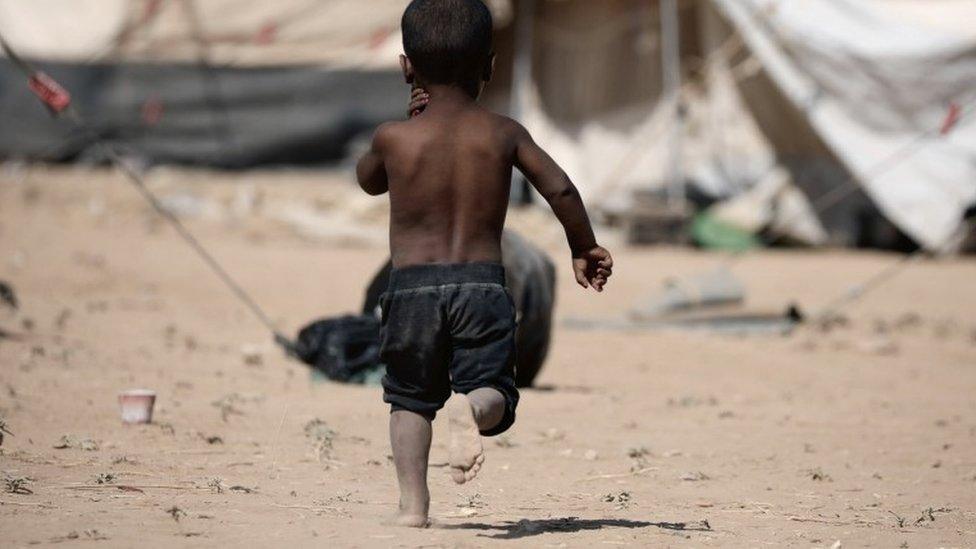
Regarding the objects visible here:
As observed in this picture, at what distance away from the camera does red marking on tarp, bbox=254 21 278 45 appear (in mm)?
16188

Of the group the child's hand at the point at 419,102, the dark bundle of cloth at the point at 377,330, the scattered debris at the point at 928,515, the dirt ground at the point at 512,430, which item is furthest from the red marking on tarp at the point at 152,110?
the child's hand at the point at 419,102

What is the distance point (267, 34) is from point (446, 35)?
501 inches

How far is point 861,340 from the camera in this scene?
9516 mm

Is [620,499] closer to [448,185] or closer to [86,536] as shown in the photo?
[448,185]

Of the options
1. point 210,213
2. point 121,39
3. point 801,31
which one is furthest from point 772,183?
point 121,39

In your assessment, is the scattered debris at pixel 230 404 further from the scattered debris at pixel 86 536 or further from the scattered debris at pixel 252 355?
the scattered debris at pixel 86 536

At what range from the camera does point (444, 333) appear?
3.75m

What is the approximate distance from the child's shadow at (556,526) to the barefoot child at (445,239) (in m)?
0.18

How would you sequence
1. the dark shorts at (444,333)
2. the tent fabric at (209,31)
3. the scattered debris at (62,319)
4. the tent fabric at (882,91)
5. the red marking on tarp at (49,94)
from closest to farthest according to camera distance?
the dark shorts at (444,333) < the red marking on tarp at (49,94) < the scattered debris at (62,319) < the tent fabric at (882,91) < the tent fabric at (209,31)

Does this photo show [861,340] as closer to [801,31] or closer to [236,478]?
[801,31]

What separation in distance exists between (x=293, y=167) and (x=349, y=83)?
1.10 meters

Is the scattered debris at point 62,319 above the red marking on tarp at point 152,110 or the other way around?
the other way around

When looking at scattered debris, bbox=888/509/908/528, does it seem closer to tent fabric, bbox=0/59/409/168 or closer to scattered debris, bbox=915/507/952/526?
scattered debris, bbox=915/507/952/526

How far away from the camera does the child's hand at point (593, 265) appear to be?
12.7 ft
